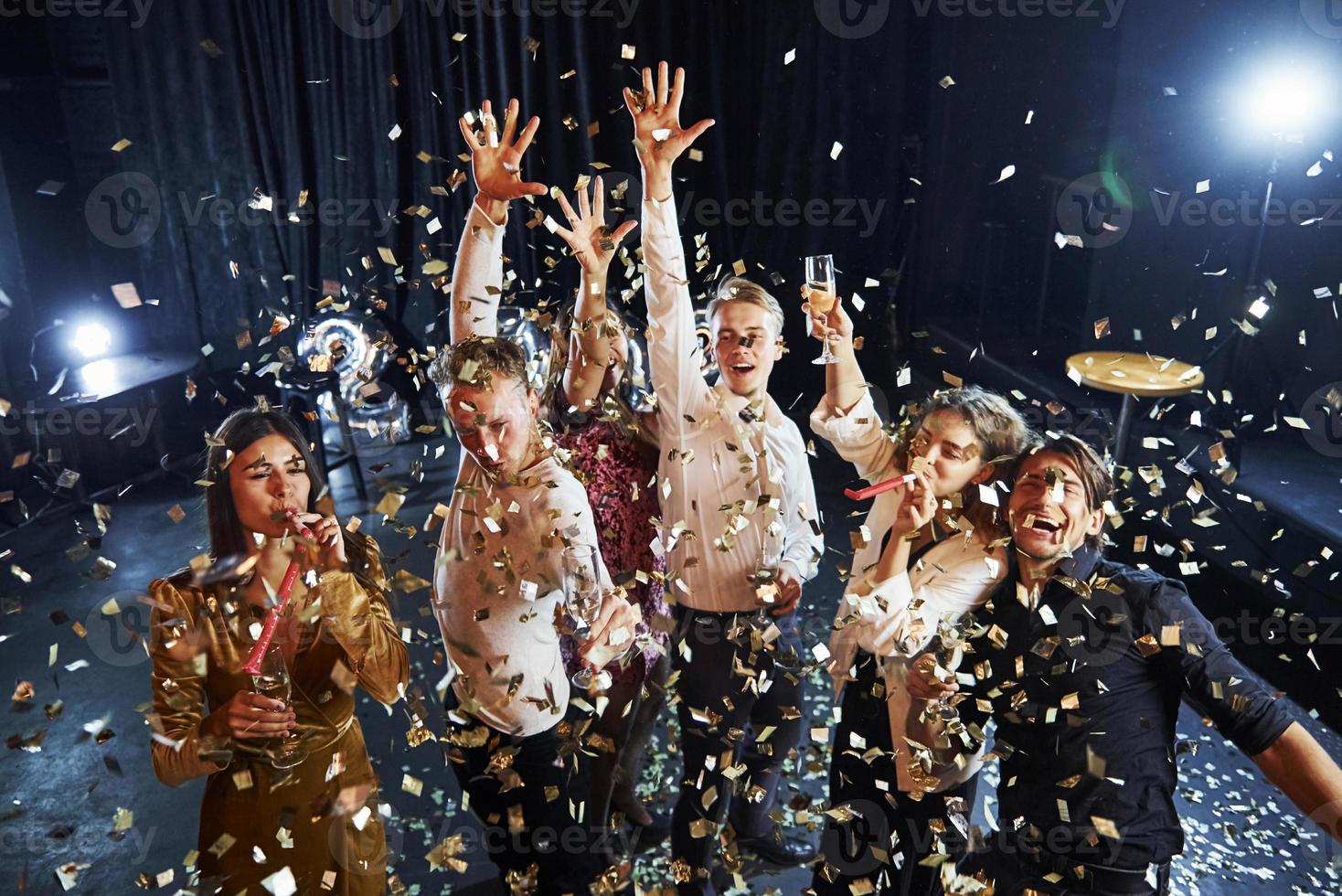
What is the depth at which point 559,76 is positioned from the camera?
6.10 metres

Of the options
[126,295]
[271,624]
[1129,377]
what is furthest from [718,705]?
[126,295]

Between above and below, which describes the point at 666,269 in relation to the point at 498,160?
below

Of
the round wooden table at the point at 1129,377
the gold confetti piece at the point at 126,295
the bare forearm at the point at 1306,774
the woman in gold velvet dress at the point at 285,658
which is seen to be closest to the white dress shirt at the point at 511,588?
the woman in gold velvet dress at the point at 285,658

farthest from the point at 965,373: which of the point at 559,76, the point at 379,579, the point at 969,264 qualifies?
the point at 379,579

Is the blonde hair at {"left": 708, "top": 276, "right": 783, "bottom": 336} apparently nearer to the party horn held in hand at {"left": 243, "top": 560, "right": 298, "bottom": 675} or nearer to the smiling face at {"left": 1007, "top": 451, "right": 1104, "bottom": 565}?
the smiling face at {"left": 1007, "top": 451, "right": 1104, "bottom": 565}

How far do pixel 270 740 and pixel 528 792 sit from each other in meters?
0.57

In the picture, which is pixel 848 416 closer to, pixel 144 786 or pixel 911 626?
pixel 911 626

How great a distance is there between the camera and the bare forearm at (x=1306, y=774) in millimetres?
1885

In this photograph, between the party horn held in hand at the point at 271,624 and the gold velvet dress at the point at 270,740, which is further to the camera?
the gold velvet dress at the point at 270,740

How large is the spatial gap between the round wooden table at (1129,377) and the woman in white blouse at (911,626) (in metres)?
1.69

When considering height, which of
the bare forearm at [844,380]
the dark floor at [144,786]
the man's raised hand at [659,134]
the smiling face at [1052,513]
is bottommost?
the dark floor at [144,786]

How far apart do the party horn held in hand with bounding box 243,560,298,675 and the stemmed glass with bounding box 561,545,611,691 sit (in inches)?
21.5

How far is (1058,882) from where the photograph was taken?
2.18m

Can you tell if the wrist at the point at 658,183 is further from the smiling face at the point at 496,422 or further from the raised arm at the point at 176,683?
the raised arm at the point at 176,683
